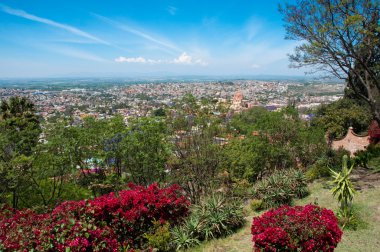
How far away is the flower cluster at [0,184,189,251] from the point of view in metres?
4.57

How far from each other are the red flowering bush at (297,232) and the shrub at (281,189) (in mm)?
4278

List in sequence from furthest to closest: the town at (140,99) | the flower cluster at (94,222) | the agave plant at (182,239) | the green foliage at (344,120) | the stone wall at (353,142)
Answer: the town at (140,99) → the green foliage at (344,120) → the stone wall at (353,142) → the agave plant at (182,239) → the flower cluster at (94,222)

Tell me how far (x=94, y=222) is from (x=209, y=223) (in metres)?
3.08

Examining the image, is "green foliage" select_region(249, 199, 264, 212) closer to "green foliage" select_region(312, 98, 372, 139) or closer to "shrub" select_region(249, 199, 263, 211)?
"shrub" select_region(249, 199, 263, 211)

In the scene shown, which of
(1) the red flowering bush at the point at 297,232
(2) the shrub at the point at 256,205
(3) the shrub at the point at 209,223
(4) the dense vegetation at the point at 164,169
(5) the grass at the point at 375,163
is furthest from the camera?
(5) the grass at the point at 375,163

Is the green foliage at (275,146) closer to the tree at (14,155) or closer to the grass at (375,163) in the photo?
the grass at (375,163)

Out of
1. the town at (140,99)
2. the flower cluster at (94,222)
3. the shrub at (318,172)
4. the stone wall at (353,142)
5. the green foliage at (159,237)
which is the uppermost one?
the flower cluster at (94,222)

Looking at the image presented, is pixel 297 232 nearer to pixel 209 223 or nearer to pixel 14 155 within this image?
pixel 209 223

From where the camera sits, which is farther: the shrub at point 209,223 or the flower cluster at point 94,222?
the shrub at point 209,223

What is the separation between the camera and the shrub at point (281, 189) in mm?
9469

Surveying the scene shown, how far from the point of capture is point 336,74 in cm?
1062

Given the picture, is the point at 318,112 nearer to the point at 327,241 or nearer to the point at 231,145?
the point at 231,145

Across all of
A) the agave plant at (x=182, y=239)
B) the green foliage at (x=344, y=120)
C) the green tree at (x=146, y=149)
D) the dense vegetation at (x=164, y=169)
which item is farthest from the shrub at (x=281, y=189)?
the green foliage at (x=344, y=120)

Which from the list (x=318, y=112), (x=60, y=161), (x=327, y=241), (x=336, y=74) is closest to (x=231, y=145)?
(x=336, y=74)
